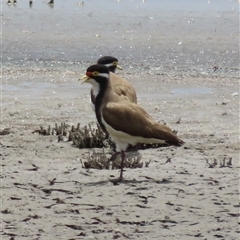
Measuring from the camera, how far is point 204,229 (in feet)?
21.8

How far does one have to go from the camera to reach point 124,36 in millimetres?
23453

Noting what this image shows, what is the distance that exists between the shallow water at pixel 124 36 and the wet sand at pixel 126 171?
1.92 meters

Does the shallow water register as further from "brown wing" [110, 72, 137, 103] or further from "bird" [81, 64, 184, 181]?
"bird" [81, 64, 184, 181]

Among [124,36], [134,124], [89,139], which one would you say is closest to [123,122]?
[134,124]

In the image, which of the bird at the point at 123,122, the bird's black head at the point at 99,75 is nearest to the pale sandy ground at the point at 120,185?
the bird at the point at 123,122

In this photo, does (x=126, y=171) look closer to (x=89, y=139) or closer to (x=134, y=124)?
(x=134, y=124)

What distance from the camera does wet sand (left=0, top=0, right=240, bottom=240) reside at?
6711 millimetres

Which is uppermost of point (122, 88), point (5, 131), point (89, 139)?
point (122, 88)

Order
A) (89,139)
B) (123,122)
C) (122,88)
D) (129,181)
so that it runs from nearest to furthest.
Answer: (129,181), (123,122), (122,88), (89,139)

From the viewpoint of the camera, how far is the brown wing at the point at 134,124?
27.5ft

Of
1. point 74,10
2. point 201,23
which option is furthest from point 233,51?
point 74,10

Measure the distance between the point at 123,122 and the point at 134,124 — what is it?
129 mm

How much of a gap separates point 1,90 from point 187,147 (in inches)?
221

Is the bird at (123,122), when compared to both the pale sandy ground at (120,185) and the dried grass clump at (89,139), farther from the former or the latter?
the dried grass clump at (89,139)
